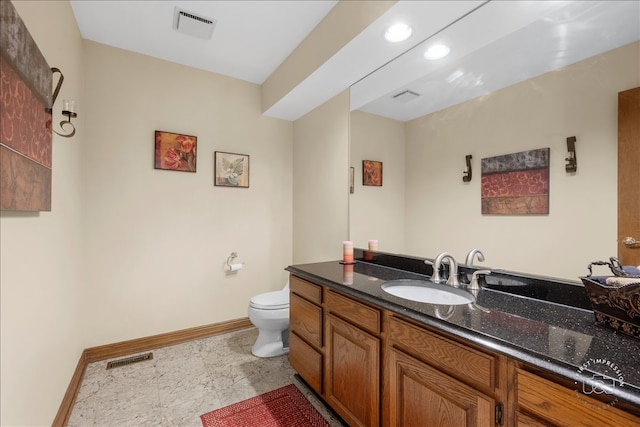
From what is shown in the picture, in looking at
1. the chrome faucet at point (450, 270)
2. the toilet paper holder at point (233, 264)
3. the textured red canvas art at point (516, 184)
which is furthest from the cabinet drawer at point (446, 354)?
the toilet paper holder at point (233, 264)

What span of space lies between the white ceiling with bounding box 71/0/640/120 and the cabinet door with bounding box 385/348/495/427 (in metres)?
1.44

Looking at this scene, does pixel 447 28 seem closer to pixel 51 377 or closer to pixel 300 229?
pixel 300 229

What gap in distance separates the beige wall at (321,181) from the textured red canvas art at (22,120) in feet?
6.27

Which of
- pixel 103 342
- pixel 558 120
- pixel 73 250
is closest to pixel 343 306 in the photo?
pixel 558 120

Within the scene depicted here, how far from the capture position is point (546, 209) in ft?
4.42

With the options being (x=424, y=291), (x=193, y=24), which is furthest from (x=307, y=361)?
(x=193, y=24)

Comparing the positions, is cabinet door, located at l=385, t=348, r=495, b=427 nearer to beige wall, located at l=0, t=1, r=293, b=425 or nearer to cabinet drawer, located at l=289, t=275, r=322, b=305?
cabinet drawer, located at l=289, t=275, r=322, b=305

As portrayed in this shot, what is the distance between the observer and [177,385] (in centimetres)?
207

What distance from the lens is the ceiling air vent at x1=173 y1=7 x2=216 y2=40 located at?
2.07 metres

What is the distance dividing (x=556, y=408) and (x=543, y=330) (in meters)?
0.26

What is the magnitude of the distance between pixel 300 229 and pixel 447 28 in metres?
2.20

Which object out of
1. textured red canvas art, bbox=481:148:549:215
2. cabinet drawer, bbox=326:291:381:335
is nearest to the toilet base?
cabinet drawer, bbox=326:291:381:335

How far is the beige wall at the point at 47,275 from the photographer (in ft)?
3.59

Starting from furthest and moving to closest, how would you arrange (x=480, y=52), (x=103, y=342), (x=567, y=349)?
(x=103, y=342) → (x=480, y=52) → (x=567, y=349)
